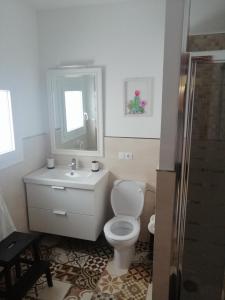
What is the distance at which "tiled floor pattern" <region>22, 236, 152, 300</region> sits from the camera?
1.97m

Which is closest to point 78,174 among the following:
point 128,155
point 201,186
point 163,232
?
point 128,155

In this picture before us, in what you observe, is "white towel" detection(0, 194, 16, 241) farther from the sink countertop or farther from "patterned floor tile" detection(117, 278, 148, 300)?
"patterned floor tile" detection(117, 278, 148, 300)

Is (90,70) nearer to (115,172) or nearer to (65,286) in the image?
(115,172)

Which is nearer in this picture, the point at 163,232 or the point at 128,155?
the point at 163,232

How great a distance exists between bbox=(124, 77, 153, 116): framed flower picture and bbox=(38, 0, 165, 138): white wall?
54 millimetres

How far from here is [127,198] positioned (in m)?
2.52

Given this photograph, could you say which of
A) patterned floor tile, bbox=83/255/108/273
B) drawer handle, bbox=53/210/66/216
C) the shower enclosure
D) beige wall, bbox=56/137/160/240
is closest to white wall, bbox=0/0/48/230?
drawer handle, bbox=53/210/66/216

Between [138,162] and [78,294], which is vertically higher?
[138,162]

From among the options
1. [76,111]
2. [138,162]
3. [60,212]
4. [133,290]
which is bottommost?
[133,290]

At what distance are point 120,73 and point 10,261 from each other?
6.61 ft

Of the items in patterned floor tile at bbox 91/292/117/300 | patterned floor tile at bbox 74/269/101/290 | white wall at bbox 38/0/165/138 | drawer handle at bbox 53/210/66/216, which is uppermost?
white wall at bbox 38/0/165/138

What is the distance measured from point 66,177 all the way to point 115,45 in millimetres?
1523

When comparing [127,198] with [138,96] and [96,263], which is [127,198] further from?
[138,96]

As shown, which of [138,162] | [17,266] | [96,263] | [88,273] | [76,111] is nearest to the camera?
[17,266]
